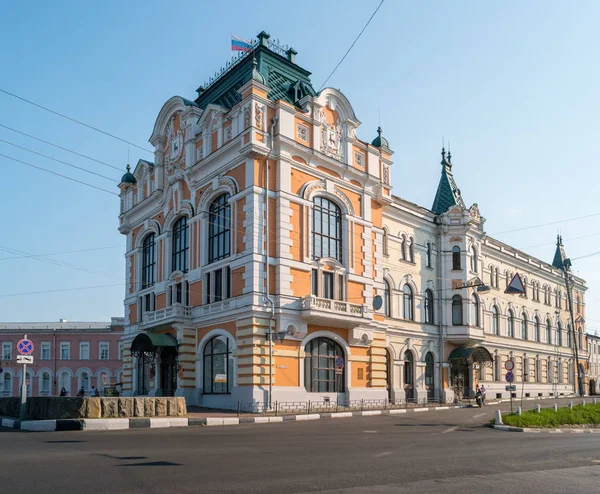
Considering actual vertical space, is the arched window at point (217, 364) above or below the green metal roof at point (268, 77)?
below

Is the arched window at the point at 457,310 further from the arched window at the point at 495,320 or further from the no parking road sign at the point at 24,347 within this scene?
the no parking road sign at the point at 24,347

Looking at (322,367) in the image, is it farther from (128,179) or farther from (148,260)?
(128,179)

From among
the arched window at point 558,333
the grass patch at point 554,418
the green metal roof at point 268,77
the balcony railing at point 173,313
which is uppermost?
the green metal roof at point 268,77

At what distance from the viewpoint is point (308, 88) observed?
1521 inches

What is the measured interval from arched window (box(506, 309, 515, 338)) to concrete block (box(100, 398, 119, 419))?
40.3m

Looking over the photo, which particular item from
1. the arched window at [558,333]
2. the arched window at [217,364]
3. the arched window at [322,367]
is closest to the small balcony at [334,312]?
the arched window at [322,367]

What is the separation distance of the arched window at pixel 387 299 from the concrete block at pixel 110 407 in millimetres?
22342

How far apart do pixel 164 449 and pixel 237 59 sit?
1150 inches

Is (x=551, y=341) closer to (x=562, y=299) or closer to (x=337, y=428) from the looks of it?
(x=562, y=299)

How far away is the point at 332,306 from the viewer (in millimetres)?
32906

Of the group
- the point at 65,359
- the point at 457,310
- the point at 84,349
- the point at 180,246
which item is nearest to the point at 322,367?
the point at 180,246

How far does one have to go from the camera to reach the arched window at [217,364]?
3212 centimetres

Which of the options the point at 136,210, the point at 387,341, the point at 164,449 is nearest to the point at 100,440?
the point at 164,449

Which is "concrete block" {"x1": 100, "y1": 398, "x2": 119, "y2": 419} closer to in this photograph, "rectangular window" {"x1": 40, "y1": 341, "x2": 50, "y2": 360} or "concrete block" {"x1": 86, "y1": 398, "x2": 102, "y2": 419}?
"concrete block" {"x1": 86, "y1": 398, "x2": 102, "y2": 419}
